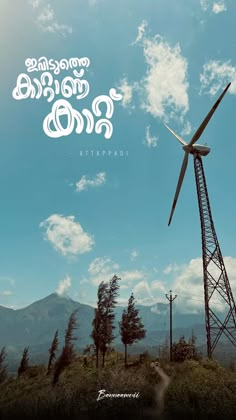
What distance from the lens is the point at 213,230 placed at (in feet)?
125

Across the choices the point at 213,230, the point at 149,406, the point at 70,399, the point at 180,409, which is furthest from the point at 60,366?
the point at 213,230

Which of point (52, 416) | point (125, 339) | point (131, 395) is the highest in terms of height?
point (125, 339)

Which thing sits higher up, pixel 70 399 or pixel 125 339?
pixel 125 339

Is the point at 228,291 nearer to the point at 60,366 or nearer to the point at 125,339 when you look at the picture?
the point at 125,339

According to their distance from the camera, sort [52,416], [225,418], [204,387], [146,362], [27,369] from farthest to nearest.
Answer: [27,369]
[146,362]
[204,387]
[52,416]
[225,418]

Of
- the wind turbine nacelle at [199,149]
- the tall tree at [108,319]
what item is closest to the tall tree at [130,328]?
the tall tree at [108,319]

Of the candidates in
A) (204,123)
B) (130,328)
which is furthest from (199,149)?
(130,328)

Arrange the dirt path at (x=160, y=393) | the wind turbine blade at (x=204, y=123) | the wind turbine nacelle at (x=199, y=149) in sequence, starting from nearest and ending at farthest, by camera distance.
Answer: the dirt path at (x=160, y=393)
the wind turbine blade at (x=204, y=123)
the wind turbine nacelle at (x=199, y=149)

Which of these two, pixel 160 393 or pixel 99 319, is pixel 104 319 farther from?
pixel 160 393

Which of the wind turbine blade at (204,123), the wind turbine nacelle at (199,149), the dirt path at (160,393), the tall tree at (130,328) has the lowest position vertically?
the dirt path at (160,393)

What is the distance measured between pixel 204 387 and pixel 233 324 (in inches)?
615

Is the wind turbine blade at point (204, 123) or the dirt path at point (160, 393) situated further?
the wind turbine blade at point (204, 123)

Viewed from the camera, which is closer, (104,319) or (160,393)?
(160,393)

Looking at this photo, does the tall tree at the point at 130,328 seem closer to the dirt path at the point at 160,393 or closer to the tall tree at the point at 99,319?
the tall tree at the point at 99,319
